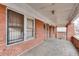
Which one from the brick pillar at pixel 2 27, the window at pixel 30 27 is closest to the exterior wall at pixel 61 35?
the window at pixel 30 27

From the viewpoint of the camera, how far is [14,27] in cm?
550

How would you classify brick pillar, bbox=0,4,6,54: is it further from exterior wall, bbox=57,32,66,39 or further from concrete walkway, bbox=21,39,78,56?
exterior wall, bbox=57,32,66,39

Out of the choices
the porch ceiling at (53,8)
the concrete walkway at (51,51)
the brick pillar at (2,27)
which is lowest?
the concrete walkway at (51,51)

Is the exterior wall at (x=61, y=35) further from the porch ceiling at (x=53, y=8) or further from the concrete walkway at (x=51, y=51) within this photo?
the porch ceiling at (x=53, y=8)

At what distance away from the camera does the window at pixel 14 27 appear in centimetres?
494

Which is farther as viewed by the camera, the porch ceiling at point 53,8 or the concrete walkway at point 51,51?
the concrete walkway at point 51,51

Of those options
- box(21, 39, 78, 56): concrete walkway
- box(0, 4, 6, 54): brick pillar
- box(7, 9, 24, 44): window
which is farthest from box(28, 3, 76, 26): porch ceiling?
box(21, 39, 78, 56): concrete walkway

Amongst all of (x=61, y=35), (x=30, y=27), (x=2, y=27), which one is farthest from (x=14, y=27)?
(x=61, y=35)

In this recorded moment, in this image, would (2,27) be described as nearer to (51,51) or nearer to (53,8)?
(53,8)

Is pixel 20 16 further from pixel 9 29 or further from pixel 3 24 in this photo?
pixel 3 24

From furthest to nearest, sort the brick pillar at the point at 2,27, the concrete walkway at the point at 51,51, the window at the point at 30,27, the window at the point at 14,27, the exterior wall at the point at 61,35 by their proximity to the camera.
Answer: the exterior wall at the point at 61,35 < the window at the point at 30,27 < the concrete walkway at the point at 51,51 < the window at the point at 14,27 < the brick pillar at the point at 2,27

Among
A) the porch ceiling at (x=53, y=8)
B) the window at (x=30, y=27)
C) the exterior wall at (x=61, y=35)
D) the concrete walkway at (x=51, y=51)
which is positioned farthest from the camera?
the exterior wall at (x=61, y=35)

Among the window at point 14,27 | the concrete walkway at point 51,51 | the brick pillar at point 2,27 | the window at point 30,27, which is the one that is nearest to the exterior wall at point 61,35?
the concrete walkway at point 51,51

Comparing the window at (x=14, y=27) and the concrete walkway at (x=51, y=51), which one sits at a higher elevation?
the window at (x=14, y=27)
